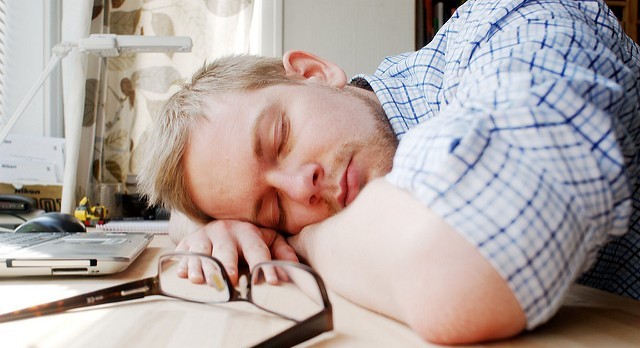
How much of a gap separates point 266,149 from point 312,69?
351 mm

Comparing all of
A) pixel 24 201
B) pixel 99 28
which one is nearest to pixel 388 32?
pixel 99 28

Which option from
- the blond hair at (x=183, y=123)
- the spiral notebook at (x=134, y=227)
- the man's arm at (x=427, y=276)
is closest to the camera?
the man's arm at (x=427, y=276)

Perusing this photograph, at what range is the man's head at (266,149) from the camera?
30.0 inches

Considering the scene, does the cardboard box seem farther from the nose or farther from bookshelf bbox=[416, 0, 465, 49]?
bookshelf bbox=[416, 0, 465, 49]

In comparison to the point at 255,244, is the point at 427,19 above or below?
above

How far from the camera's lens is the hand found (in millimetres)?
691

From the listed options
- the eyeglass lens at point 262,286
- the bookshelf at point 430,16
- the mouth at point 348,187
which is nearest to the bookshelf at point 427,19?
the bookshelf at point 430,16

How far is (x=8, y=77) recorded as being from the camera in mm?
1975

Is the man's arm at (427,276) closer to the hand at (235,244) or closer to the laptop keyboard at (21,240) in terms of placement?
the hand at (235,244)

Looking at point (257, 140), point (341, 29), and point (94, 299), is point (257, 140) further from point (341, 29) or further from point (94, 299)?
point (341, 29)

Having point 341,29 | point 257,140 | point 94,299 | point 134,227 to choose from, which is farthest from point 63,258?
point 341,29

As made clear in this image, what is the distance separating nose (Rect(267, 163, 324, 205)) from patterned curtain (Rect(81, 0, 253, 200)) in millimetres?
1568

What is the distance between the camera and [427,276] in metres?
0.38

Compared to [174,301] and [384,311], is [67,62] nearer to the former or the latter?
[174,301]
